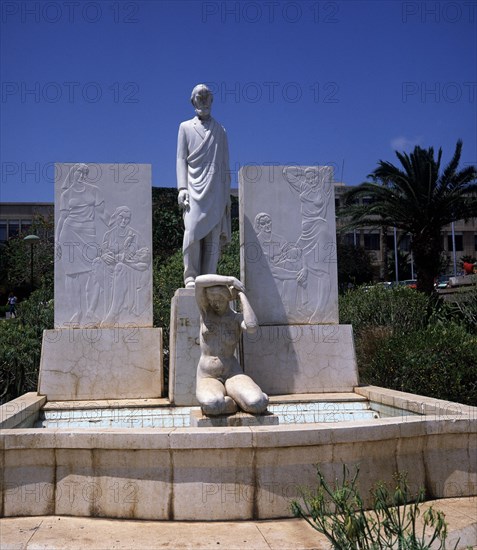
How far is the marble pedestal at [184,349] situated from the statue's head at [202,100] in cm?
221

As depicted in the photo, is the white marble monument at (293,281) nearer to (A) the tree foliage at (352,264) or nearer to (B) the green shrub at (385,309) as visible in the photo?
(B) the green shrub at (385,309)

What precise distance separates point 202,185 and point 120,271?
4.73ft

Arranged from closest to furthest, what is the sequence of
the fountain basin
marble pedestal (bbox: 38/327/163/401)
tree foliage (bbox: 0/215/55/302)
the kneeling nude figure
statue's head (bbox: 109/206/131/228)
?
the fountain basin < the kneeling nude figure < marble pedestal (bbox: 38/327/163/401) < statue's head (bbox: 109/206/131/228) < tree foliage (bbox: 0/215/55/302)

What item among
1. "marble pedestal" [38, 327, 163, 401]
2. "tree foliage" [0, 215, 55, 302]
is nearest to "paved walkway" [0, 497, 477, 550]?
"marble pedestal" [38, 327, 163, 401]

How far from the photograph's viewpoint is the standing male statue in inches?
297

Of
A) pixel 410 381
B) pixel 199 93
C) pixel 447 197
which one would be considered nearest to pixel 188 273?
pixel 199 93

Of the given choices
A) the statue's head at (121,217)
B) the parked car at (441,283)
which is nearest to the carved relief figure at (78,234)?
the statue's head at (121,217)

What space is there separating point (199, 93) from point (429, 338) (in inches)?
181

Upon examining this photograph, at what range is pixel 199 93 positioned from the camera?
7.65 metres

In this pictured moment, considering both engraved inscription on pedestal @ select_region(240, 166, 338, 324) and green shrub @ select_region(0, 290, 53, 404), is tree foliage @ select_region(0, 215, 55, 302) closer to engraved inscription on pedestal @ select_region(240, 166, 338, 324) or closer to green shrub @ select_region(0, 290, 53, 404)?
green shrub @ select_region(0, 290, 53, 404)

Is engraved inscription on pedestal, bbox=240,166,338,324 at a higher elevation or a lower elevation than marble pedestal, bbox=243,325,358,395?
higher

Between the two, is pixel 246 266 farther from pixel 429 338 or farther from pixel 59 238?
pixel 429 338

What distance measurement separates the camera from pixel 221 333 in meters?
6.05

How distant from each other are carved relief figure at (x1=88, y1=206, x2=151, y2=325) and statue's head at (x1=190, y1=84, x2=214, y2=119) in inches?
58.5
